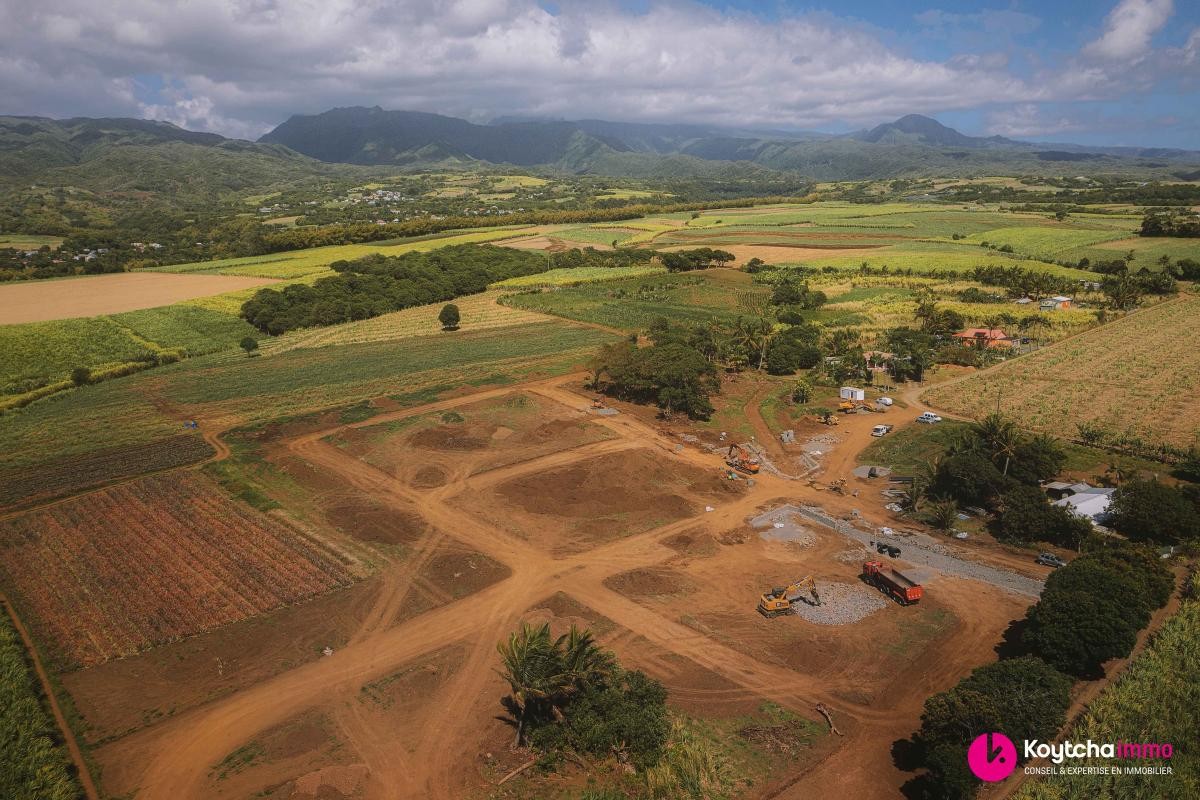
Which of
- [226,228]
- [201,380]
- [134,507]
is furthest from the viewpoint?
[226,228]

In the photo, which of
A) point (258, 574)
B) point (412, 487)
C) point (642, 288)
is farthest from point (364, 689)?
point (642, 288)

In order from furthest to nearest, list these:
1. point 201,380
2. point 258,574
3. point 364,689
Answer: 1. point 201,380
2. point 258,574
3. point 364,689

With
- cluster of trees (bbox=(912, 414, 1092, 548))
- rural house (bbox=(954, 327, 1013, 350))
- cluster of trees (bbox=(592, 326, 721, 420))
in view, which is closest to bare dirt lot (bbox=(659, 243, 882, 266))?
rural house (bbox=(954, 327, 1013, 350))

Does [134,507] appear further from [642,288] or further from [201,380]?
[642,288]

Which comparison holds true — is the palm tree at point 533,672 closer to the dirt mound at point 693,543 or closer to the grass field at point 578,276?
the dirt mound at point 693,543

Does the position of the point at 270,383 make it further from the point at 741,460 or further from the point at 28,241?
the point at 28,241


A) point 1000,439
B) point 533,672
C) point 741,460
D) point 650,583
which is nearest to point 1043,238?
point 1000,439
